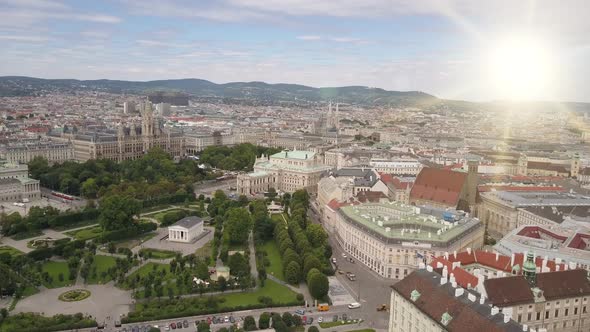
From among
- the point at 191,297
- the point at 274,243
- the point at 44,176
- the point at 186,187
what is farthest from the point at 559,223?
the point at 44,176

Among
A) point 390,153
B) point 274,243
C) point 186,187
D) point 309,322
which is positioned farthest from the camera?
point 390,153

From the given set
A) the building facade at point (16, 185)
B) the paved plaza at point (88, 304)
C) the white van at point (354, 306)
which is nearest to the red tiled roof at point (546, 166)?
the white van at point (354, 306)

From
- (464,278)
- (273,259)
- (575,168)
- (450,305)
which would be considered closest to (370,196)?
(273,259)

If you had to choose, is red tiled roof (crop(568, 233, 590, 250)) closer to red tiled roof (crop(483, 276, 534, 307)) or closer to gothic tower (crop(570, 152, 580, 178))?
red tiled roof (crop(483, 276, 534, 307))

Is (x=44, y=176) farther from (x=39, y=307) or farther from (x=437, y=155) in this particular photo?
(x=437, y=155)

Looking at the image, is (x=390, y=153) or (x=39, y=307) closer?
(x=39, y=307)

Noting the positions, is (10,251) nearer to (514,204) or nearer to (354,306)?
(354,306)

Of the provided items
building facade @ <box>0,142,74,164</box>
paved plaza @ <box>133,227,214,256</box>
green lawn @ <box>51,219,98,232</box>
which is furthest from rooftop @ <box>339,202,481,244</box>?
building facade @ <box>0,142,74,164</box>
